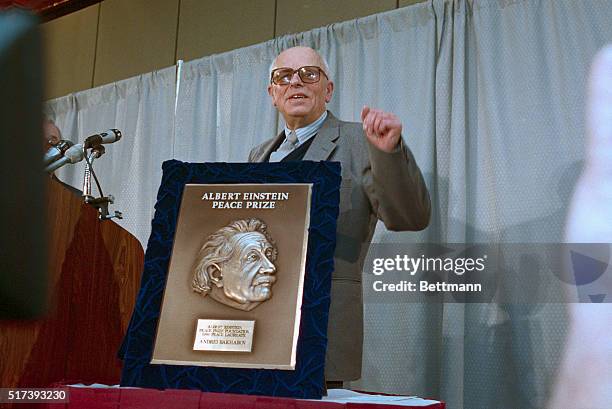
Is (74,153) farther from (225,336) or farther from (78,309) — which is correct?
(225,336)

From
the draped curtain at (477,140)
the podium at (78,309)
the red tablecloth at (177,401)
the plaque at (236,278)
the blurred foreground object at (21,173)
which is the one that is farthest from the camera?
the draped curtain at (477,140)

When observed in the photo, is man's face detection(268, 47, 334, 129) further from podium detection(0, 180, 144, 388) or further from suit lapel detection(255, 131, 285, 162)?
podium detection(0, 180, 144, 388)

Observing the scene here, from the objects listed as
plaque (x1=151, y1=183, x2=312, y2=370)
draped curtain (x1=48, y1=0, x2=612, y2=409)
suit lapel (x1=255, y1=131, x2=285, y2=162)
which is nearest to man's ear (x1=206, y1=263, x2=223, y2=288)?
plaque (x1=151, y1=183, x2=312, y2=370)

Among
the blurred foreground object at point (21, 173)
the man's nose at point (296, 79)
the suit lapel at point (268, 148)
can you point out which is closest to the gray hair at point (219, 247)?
the suit lapel at point (268, 148)

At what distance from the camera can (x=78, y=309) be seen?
1701mm

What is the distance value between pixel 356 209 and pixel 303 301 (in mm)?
570

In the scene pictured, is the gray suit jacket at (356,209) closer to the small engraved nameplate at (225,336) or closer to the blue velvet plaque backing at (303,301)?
the blue velvet plaque backing at (303,301)

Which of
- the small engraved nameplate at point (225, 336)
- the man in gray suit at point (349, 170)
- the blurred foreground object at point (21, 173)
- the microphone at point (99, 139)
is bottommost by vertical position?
the small engraved nameplate at point (225, 336)

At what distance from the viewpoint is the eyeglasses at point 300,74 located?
206cm

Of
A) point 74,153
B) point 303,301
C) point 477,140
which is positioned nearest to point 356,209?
point 303,301

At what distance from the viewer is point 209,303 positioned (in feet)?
4.45

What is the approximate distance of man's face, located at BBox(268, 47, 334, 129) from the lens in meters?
2.04

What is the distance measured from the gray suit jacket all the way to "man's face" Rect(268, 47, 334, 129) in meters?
0.13

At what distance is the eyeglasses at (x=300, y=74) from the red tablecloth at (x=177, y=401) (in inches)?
42.2
